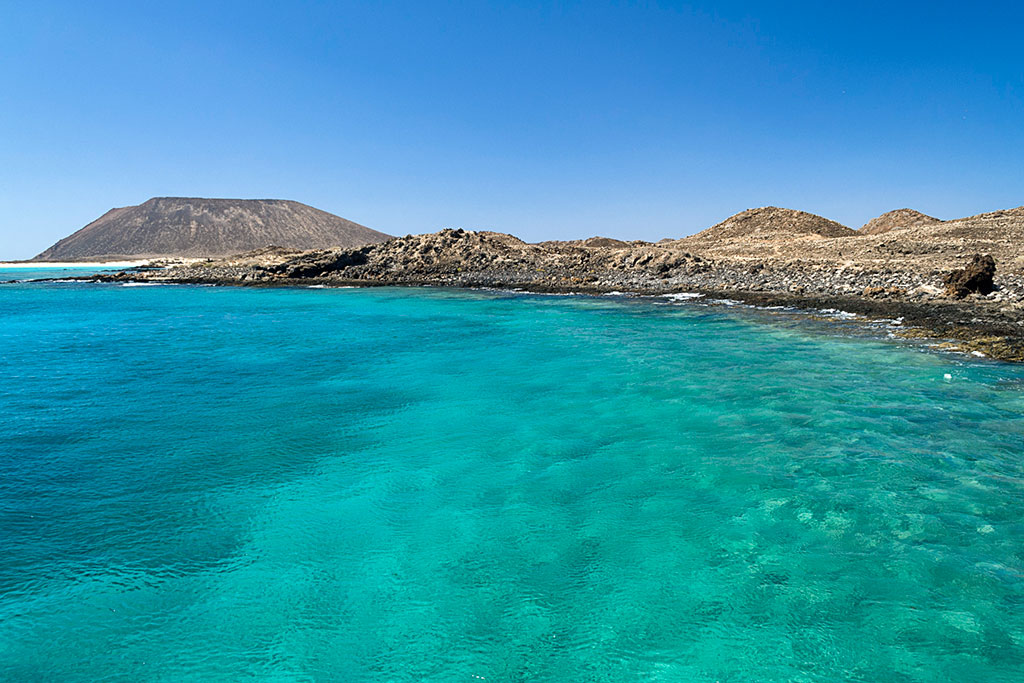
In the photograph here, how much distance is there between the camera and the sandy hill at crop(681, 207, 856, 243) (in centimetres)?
5683

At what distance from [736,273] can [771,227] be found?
26868mm

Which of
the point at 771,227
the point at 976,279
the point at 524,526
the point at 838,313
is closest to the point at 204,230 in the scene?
the point at 771,227

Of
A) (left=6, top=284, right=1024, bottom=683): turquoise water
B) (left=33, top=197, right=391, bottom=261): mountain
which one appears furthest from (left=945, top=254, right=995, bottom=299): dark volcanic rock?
(left=33, top=197, right=391, bottom=261): mountain

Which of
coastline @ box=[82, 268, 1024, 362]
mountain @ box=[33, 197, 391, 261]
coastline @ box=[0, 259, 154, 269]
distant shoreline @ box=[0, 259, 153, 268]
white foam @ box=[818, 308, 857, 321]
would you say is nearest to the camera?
coastline @ box=[82, 268, 1024, 362]

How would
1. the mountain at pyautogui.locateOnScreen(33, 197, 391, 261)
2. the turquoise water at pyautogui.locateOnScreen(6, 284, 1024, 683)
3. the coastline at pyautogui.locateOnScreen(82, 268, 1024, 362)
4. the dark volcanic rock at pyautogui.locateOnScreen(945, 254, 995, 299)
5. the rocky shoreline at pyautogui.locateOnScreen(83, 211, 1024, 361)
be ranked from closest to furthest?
the turquoise water at pyautogui.locateOnScreen(6, 284, 1024, 683) < the coastline at pyautogui.locateOnScreen(82, 268, 1024, 362) < the rocky shoreline at pyautogui.locateOnScreen(83, 211, 1024, 361) < the dark volcanic rock at pyautogui.locateOnScreen(945, 254, 995, 299) < the mountain at pyautogui.locateOnScreen(33, 197, 391, 261)

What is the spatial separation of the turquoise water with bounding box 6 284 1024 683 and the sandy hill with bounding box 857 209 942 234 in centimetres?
5489

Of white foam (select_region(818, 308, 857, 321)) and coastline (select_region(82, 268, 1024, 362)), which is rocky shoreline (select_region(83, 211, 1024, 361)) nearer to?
coastline (select_region(82, 268, 1024, 362))

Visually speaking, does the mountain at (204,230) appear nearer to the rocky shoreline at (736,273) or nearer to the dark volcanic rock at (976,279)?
the rocky shoreline at (736,273)

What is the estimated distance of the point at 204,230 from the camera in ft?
528

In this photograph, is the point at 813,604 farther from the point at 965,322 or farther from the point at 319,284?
the point at 319,284

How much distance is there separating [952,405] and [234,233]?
181478 millimetres

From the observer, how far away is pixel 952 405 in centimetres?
1097

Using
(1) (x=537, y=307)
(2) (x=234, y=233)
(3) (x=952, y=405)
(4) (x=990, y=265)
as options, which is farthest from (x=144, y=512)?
(2) (x=234, y=233)

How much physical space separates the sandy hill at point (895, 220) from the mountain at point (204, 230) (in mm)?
130071
